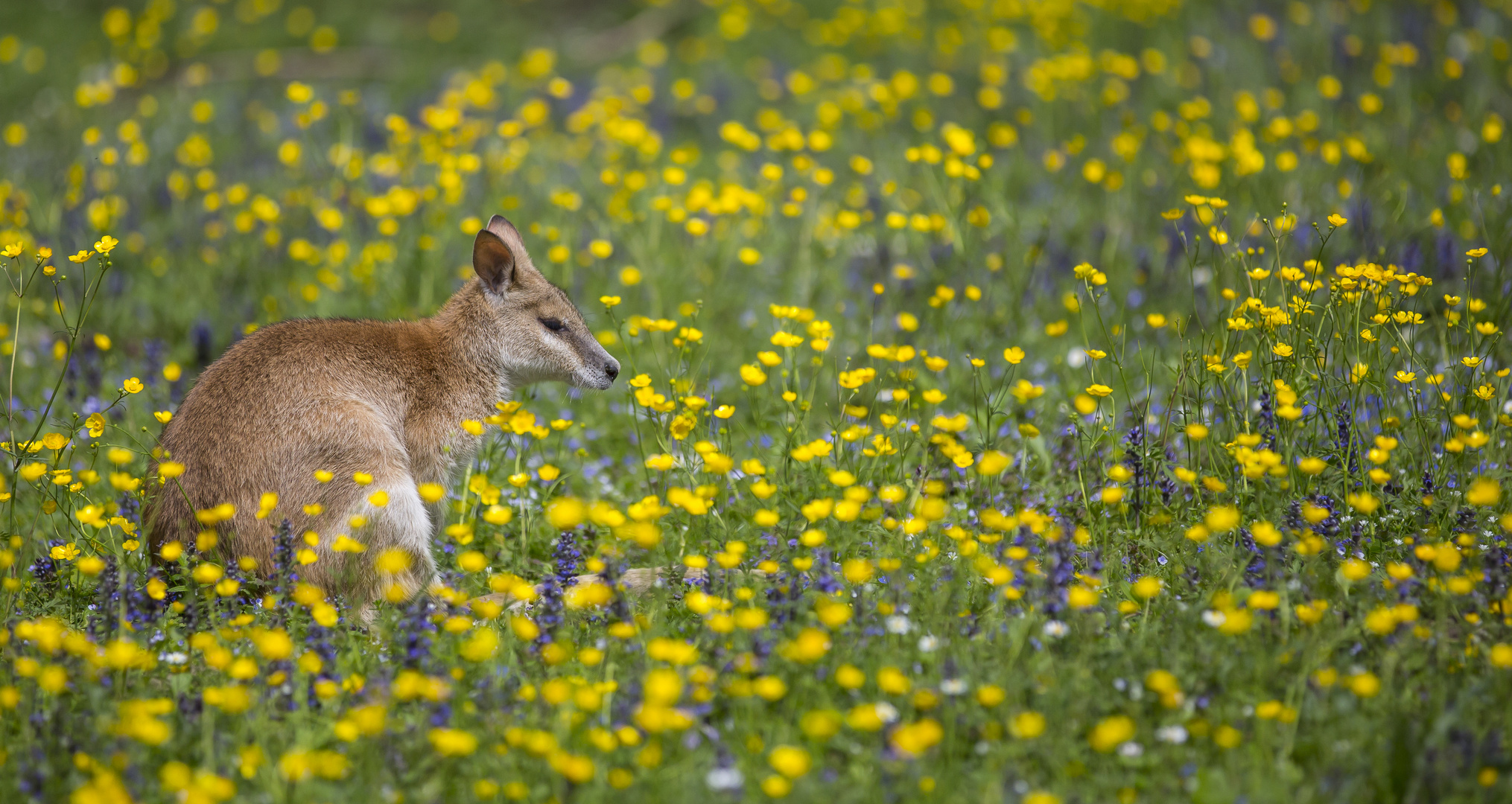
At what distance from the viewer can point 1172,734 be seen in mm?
2719

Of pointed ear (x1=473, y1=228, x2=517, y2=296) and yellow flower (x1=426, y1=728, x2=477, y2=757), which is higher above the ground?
pointed ear (x1=473, y1=228, x2=517, y2=296)

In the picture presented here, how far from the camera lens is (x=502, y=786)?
2637 mm

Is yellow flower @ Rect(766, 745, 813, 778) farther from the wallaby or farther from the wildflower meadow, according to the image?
the wallaby

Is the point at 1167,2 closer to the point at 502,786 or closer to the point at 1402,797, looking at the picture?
the point at 1402,797

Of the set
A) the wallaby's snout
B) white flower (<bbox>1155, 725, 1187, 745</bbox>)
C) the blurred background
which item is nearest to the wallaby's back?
the wallaby's snout

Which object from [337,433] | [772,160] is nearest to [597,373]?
[337,433]

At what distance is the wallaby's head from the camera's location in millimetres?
4642

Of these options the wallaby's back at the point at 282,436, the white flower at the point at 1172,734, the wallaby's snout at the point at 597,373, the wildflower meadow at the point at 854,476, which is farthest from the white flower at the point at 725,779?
the wallaby's snout at the point at 597,373

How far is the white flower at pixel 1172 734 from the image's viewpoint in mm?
2703

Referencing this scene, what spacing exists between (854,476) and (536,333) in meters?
1.74

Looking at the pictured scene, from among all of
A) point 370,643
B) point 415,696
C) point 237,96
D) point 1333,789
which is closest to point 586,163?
point 237,96

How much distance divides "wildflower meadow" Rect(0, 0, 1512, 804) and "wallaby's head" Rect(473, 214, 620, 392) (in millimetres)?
256

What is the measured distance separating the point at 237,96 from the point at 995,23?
775cm

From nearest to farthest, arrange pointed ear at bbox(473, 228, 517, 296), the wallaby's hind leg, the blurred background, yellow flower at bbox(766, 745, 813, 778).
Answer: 1. yellow flower at bbox(766, 745, 813, 778)
2. the wallaby's hind leg
3. pointed ear at bbox(473, 228, 517, 296)
4. the blurred background
